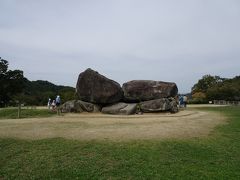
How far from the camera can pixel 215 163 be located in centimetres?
1023

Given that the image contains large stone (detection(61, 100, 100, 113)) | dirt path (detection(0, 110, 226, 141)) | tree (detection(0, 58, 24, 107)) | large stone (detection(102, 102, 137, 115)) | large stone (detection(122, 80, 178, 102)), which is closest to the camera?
dirt path (detection(0, 110, 226, 141))

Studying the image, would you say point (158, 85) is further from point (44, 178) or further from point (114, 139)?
point (44, 178)

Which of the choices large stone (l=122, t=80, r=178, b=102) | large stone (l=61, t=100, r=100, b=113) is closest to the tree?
large stone (l=61, t=100, r=100, b=113)

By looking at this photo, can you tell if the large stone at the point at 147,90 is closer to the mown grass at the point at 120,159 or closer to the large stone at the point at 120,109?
the large stone at the point at 120,109

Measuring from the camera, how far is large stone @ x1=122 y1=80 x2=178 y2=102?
26.8 metres

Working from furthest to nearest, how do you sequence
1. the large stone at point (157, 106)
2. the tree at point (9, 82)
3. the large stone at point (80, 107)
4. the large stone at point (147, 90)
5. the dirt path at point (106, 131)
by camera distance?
the tree at point (9, 82)
the large stone at point (147, 90)
the large stone at point (80, 107)
the large stone at point (157, 106)
the dirt path at point (106, 131)

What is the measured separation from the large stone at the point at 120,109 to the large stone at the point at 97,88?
34.3 inches

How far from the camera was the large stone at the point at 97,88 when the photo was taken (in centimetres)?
2616

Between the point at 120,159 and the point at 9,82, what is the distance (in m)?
46.4

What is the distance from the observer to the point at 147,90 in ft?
88.5

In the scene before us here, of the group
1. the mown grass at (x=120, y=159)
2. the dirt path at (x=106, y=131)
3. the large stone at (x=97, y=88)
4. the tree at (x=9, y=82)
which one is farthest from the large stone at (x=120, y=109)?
the tree at (x=9, y=82)

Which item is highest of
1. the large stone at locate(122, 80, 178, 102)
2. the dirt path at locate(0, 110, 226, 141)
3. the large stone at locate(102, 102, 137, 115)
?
the large stone at locate(122, 80, 178, 102)

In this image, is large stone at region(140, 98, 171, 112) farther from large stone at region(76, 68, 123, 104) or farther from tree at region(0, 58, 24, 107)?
tree at region(0, 58, 24, 107)

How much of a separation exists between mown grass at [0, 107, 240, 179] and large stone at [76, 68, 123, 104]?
13.4m
